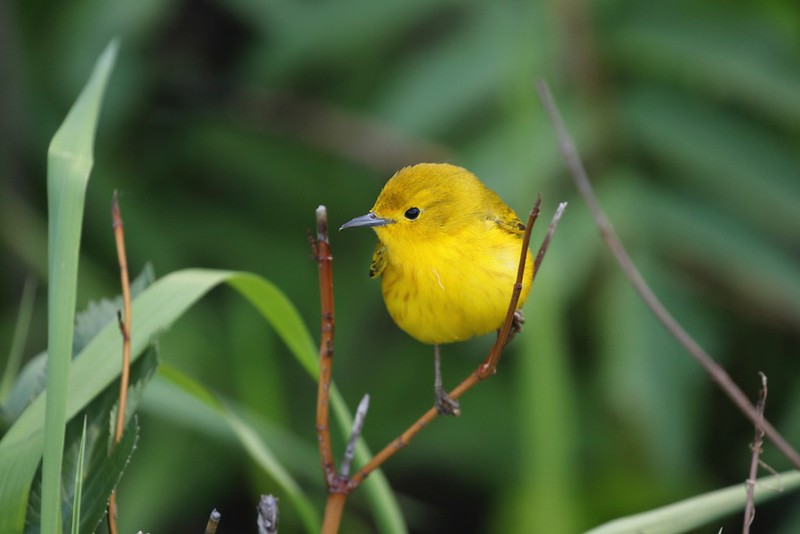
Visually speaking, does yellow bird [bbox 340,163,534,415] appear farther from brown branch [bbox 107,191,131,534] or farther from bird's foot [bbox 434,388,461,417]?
brown branch [bbox 107,191,131,534]

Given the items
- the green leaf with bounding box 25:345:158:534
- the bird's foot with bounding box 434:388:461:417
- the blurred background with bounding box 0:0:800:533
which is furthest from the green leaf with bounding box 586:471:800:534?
the blurred background with bounding box 0:0:800:533

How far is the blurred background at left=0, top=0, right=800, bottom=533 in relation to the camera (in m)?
2.62

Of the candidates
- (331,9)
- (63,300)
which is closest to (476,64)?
(331,9)

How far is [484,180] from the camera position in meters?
2.53

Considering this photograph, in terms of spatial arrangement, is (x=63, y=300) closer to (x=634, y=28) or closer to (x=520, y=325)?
(x=520, y=325)

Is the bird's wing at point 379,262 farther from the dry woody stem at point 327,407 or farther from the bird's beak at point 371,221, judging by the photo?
the dry woody stem at point 327,407

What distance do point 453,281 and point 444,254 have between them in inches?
3.1

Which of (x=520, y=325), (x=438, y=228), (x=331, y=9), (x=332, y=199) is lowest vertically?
(x=520, y=325)

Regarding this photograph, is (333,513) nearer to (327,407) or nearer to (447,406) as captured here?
(327,407)

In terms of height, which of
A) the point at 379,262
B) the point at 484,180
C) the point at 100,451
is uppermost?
the point at 484,180

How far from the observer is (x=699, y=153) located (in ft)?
8.87

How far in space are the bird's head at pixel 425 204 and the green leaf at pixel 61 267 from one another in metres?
0.33

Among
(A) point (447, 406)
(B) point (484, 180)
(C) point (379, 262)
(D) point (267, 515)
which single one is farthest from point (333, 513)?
(B) point (484, 180)

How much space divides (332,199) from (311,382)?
24.1 inches
